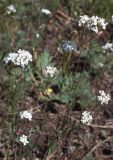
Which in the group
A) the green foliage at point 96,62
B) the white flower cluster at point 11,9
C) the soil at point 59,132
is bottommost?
the soil at point 59,132

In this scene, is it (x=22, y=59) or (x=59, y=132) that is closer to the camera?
(x=22, y=59)

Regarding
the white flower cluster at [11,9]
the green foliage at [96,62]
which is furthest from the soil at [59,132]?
the white flower cluster at [11,9]

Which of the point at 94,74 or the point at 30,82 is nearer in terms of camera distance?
the point at 30,82

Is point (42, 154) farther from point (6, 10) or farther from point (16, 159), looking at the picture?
point (6, 10)

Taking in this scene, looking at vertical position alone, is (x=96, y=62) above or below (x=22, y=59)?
above

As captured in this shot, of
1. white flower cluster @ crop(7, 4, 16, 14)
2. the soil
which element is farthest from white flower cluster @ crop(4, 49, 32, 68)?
white flower cluster @ crop(7, 4, 16, 14)

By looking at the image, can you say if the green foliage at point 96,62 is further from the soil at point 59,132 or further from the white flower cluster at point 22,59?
the white flower cluster at point 22,59

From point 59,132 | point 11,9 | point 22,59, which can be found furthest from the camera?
point 11,9

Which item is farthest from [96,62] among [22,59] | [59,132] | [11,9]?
[22,59]

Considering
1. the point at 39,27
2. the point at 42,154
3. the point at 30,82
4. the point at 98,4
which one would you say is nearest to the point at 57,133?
the point at 42,154

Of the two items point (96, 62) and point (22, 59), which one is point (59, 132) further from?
point (96, 62)

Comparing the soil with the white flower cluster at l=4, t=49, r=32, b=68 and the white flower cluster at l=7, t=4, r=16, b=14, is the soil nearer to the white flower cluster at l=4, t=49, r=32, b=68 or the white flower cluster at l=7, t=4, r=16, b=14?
the white flower cluster at l=4, t=49, r=32, b=68
